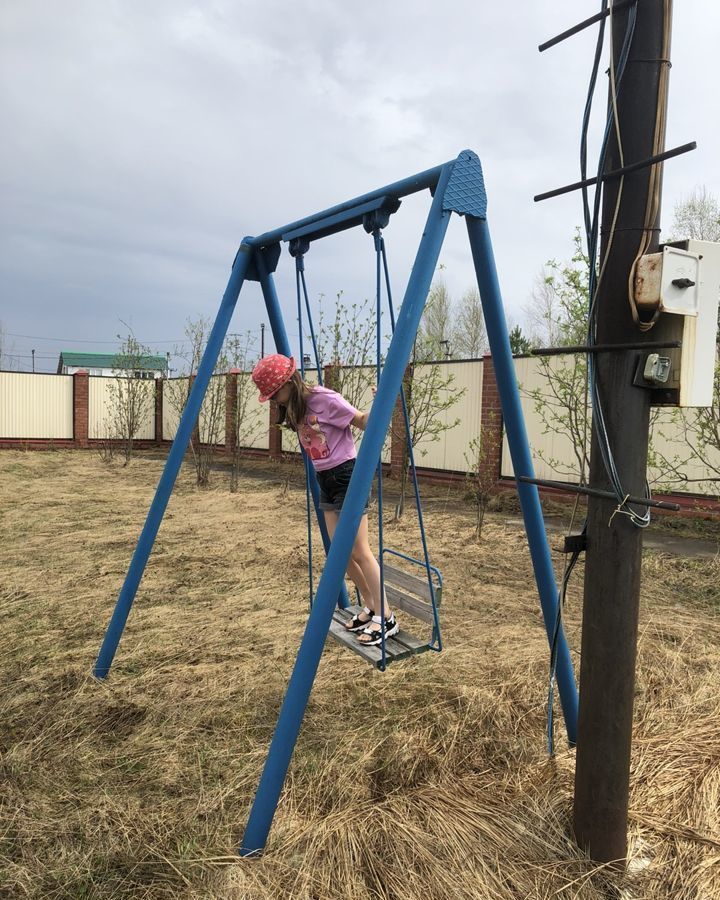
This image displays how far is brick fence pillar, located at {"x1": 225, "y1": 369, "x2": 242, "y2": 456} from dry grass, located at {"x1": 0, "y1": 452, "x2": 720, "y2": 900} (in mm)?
8366

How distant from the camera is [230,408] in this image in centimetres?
1445

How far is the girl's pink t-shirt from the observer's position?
268 centimetres

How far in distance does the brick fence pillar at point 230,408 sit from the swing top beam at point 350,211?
9.28 meters

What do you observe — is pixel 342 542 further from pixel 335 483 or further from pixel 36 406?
pixel 36 406

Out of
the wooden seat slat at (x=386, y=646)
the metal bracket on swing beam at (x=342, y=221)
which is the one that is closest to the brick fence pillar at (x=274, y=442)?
the metal bracket on swing beam at (x=342, y=221)

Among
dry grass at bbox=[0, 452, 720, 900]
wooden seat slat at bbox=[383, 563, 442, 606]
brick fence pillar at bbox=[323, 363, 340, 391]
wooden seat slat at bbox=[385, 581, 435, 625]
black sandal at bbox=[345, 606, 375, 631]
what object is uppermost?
brick fence pillar at bbox=[323, 363, 340, 391]

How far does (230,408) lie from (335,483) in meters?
12.1

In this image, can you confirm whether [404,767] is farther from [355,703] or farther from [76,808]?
[76,808]

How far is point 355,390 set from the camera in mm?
9797

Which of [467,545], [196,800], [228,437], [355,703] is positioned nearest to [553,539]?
[467,545]

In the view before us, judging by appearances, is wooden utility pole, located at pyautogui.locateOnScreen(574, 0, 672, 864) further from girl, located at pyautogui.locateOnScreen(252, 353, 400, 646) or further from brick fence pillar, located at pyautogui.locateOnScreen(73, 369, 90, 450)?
brick fence pillar, located at pyautogui.locateOnScreen(73, 369, 90, 450)

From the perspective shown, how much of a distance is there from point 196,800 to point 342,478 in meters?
1.30

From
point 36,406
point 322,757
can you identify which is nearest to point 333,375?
point 322,757

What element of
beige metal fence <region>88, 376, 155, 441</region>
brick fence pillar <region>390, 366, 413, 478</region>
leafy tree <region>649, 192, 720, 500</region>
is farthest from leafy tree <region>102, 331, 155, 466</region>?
leafy tree <region>649, 192, 720, 500</region>
